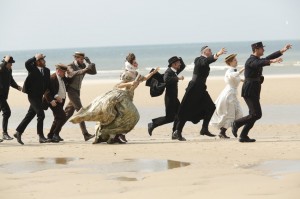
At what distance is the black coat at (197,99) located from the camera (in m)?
13.9

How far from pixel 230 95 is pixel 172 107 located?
1.01m

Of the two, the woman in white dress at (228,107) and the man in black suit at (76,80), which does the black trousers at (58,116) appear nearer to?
the man in black suit at (76,80)

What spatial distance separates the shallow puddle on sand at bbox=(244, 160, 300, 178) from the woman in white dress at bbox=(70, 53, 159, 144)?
10.4ft

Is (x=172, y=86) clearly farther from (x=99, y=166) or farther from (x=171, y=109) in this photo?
(x=99, y=166)

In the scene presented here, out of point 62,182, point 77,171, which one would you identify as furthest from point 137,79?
point 62,182

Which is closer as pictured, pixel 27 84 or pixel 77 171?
pixel 77 171

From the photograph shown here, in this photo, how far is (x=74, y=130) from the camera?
1709 cm

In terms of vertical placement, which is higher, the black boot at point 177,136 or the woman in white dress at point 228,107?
the woman in white dress at point 228,107

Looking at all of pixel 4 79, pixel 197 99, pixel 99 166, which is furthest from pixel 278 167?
pixel 4 79

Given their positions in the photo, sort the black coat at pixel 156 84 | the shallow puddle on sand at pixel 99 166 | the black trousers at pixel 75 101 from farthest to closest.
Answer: the black trousers at pixel 75 101 < the black coat at pixel 156 84 < the shallow puddle on sand at pixel 99 166

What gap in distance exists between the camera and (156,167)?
10.5m

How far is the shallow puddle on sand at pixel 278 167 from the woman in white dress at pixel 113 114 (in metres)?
3.18

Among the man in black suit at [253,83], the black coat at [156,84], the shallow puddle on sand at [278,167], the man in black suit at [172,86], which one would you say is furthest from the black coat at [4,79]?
the shallow puddle on sand at [278,167]

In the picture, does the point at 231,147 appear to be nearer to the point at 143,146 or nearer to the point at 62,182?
the point at 143,146
